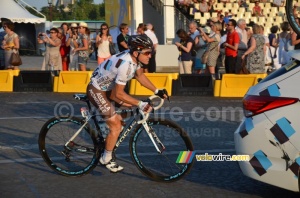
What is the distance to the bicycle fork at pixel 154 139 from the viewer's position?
7.94 m

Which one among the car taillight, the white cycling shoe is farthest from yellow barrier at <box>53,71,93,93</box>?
the car taillight

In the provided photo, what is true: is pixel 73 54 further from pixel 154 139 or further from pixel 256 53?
pixel 154 139

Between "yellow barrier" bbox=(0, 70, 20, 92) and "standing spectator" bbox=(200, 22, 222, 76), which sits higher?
"standing spectator" bbox=(200, 22, 222, 76)

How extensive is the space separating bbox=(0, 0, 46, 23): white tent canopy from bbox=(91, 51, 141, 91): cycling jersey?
104ft

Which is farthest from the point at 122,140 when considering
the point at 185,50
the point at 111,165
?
the point at 185,50

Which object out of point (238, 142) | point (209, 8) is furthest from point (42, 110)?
point (209, 8)

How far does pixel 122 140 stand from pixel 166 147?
50 centimetres

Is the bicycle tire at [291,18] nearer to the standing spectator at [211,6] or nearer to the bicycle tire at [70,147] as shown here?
the bicycle tire at [70,147]

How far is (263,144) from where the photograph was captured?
262 inches

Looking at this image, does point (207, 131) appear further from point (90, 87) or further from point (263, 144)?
point (263, 144)

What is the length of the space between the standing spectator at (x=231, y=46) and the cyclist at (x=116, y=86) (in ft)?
31.8

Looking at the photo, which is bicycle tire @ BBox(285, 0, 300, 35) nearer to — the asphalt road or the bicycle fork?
the asphalt road

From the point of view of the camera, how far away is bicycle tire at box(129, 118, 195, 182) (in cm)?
785

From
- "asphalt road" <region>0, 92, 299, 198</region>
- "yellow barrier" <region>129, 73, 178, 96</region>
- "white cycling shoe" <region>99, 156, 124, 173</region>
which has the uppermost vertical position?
"white cycling shoe" <region>99, 156, 124, 173</region>
